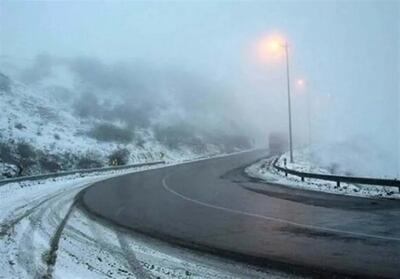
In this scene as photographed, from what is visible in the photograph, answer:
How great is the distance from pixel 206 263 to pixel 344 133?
329ft

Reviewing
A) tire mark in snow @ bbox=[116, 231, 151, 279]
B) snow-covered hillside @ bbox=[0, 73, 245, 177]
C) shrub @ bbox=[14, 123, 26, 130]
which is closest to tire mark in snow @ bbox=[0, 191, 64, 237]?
tire mark in snow @ bbox=[116, 231, 151, 279]

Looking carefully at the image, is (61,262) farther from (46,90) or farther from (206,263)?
(46,90)

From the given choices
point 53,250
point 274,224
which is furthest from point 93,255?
point 274,224

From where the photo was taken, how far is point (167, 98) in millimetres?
106438

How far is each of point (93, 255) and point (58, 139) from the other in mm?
40571

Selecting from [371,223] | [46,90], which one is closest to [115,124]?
[46,90]

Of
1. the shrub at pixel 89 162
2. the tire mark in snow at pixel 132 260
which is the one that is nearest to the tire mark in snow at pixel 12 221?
the tire mark in snow at pixel 132 260

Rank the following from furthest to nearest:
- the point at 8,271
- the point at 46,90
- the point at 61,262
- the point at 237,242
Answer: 1. the point at 46,90
2. the point at 237,242
3. the point at 61,262
4. the point at 8,271

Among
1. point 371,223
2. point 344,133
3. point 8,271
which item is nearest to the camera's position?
point 8,271

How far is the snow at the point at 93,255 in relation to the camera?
28.4 ft

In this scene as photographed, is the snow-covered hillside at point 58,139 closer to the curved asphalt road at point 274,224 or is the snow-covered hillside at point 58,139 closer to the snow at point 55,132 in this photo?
the snow at point 55,132

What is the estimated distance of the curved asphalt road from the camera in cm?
942

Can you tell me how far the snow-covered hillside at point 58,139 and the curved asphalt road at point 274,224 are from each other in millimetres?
17049

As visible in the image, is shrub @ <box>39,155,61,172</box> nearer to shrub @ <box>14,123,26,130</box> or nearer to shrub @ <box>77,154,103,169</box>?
shrub @ <box>77,154,103,169</box>
